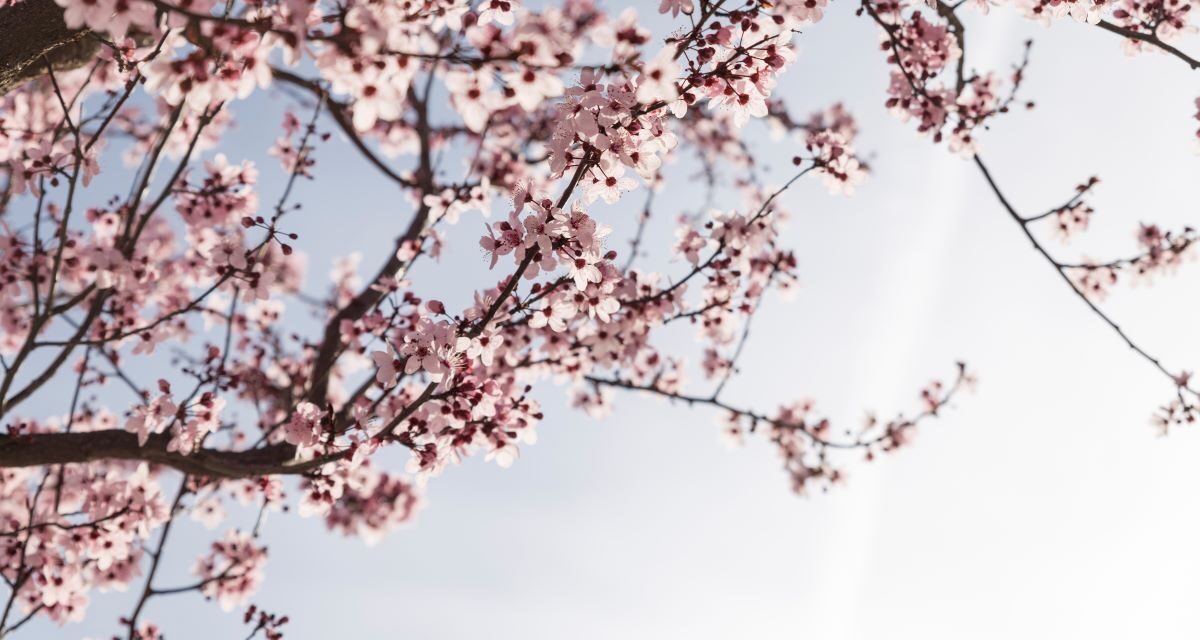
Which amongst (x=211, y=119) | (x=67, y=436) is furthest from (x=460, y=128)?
(x=67, y=436)

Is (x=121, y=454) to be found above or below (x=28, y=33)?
below

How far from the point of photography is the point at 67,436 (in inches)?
150

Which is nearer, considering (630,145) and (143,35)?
(630,145)

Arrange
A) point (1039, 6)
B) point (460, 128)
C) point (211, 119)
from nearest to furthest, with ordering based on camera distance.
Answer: point (211, 119) < point (1039, 6) < point (460, 128)

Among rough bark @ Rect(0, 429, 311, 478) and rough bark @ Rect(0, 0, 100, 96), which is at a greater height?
rough bark @ Rect(0, 0, 100, 96)

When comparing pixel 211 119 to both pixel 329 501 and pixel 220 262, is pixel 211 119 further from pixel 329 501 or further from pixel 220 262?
pixel 329 501

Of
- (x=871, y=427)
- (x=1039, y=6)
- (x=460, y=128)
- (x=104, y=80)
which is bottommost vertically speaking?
(x=871, y=427)

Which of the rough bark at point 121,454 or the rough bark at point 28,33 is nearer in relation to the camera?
the rough bark at point 28,33

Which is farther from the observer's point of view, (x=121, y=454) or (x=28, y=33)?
(x=121, y=454)

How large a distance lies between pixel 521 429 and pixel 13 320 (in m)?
5.06

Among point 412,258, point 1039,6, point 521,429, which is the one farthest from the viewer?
point 412,258

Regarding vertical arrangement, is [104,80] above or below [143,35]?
above

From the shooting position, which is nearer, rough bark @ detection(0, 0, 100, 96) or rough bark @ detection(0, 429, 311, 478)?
rough bark @ detection(0, 0, 100, 96)

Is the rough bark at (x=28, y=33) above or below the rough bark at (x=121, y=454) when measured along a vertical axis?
above
